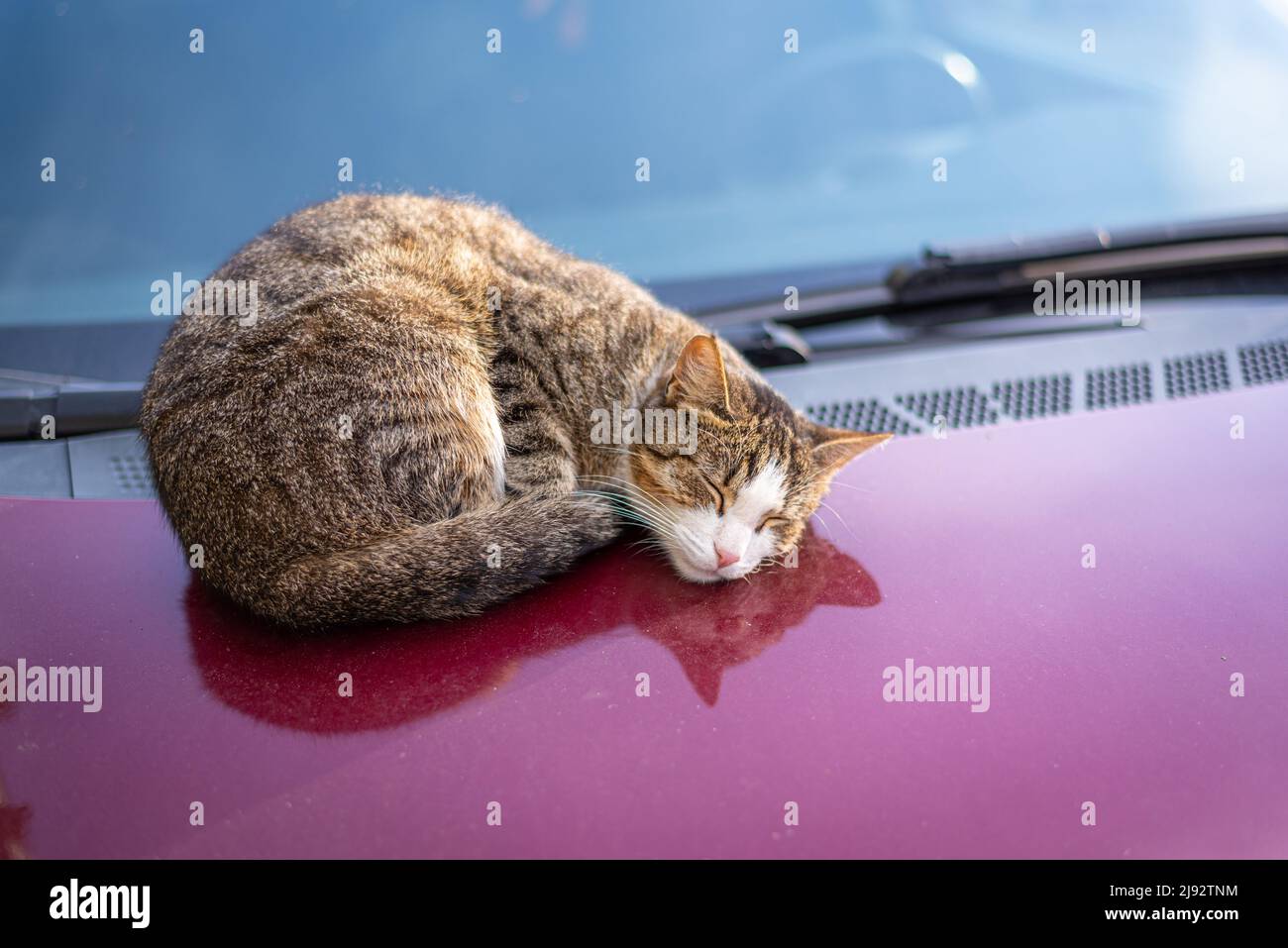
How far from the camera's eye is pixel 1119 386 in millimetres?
2881

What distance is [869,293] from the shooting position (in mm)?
3287

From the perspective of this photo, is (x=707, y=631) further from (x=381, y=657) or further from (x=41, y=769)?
(x=41, y=769)

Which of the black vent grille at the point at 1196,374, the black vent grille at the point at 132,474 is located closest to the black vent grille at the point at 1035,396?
the black vent grille at the point at 1196,374

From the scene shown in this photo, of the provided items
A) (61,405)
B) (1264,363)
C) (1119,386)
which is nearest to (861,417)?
(1119,386)

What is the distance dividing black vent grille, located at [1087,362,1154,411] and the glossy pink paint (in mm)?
405

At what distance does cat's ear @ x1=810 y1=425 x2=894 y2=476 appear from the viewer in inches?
100

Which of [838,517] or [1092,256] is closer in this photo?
[838,517]

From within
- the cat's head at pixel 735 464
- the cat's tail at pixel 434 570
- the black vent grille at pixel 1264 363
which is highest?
the black vent grille at pixel 1264 363

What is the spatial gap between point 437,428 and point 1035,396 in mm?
1654

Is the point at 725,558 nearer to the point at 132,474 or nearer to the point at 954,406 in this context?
the point at 954,406

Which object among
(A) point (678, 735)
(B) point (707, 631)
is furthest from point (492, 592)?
(A) point (678, 735)

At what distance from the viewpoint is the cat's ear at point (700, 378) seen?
2576 mm

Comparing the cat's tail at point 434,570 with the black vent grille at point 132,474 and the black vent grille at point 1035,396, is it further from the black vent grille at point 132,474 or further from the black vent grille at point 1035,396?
the black vent grille at point 1035,396

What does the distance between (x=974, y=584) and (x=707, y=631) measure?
560 mm
